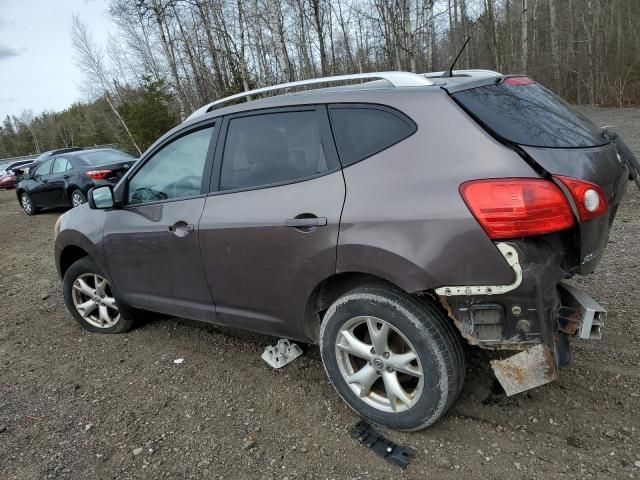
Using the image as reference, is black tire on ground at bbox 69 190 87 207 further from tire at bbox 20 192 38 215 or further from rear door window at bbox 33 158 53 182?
tire at bbox 20 192 38 215

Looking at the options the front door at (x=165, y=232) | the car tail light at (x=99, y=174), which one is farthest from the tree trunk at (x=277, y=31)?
the front door at (x=165, y=232)

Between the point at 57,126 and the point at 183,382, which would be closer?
the point at 183,382

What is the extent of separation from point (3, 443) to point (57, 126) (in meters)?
101

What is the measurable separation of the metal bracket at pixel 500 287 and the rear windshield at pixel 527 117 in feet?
1.61

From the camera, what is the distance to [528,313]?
211 centimetres

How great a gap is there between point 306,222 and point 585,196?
1297 mm

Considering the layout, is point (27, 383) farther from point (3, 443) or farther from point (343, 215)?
point (343, 215)

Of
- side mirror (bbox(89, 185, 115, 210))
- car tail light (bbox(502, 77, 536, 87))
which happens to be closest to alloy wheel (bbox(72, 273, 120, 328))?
side mirror (bbox(89, 185, 115, 210))

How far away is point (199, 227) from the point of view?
3066 mm

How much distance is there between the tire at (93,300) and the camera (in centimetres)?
412

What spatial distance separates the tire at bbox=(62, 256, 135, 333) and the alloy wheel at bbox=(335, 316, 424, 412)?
2.28 meters

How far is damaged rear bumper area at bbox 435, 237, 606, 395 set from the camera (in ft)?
6.79

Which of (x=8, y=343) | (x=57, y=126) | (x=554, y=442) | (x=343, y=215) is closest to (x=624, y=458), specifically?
(x=554, y=442)

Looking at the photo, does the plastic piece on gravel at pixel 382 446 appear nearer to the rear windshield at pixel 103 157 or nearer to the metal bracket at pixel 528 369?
the metal bracket at pixel 528 369
